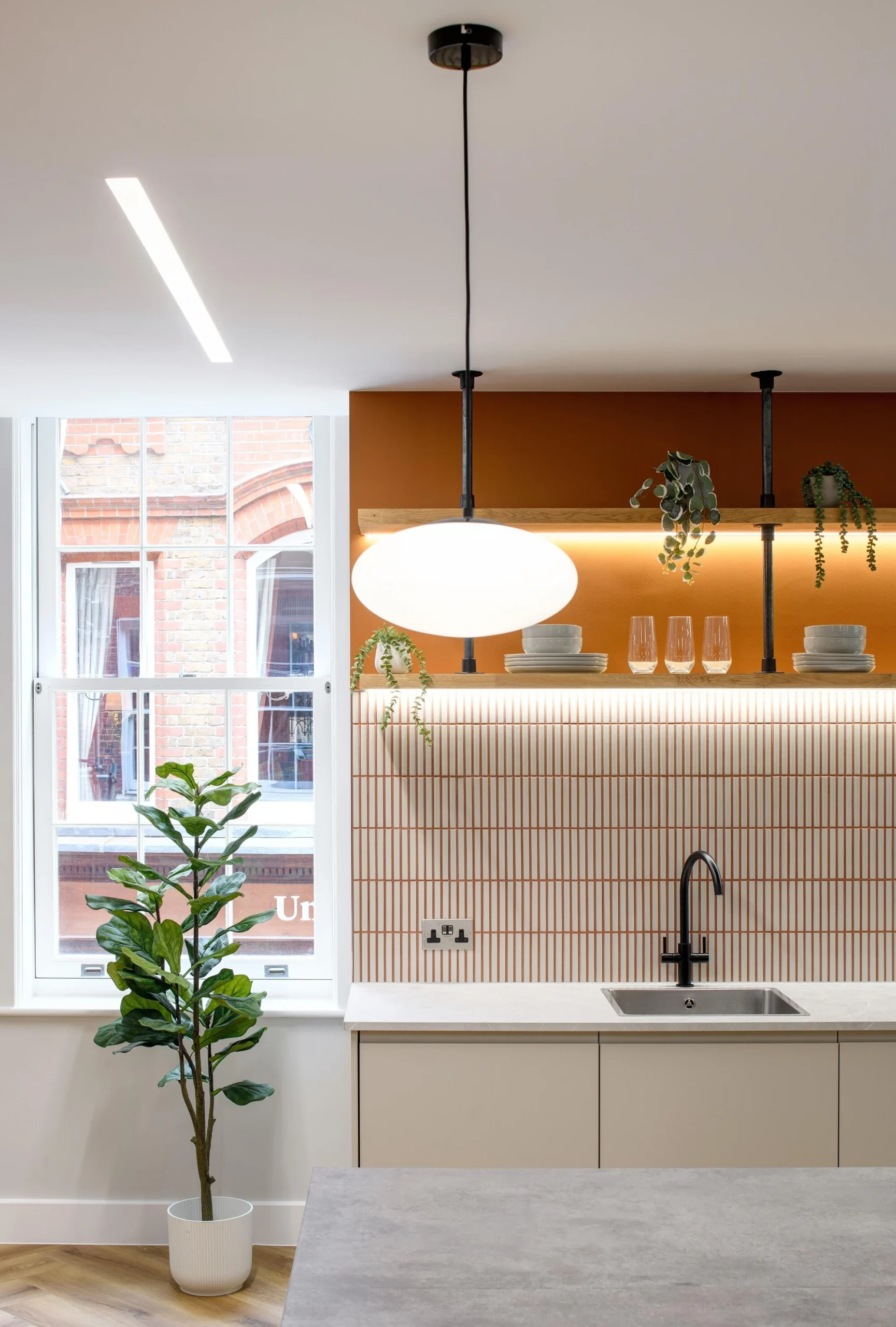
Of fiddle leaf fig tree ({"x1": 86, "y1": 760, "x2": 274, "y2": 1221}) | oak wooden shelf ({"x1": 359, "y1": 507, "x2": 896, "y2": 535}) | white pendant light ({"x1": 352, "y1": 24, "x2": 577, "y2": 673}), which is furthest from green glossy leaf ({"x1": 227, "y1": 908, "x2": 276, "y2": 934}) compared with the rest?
white pendant light ({"x1": 352, "y1": 24, "x2": 577, "y2": 673})

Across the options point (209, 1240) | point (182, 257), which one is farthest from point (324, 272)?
point (209, 1240)

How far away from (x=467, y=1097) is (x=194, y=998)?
0.86 metres

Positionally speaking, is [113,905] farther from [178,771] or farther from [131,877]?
[178,771]

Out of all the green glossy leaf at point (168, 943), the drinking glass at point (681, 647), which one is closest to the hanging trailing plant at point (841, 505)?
the drinking glass at point (681, 647)

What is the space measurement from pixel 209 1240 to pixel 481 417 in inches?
103

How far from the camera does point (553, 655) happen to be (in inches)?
132

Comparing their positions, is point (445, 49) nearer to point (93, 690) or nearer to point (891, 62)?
point (891, 62)

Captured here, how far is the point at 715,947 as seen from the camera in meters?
3.58

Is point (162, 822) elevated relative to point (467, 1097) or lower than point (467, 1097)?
elevated

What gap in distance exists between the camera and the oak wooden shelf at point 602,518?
11.0 ft

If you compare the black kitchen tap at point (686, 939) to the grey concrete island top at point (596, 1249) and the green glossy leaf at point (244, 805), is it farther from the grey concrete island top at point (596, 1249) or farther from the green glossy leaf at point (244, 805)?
the grey concrete island top at point (596, 1249)

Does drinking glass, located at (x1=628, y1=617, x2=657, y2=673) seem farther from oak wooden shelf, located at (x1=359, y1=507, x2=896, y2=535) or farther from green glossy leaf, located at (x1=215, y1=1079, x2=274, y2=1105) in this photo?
green glossy leaf, located at (x1=215, y1=1079, x2=274, y2=1105)

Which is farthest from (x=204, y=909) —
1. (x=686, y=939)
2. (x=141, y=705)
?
(x=686, y=939)

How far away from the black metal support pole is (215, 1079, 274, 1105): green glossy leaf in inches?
78.2
